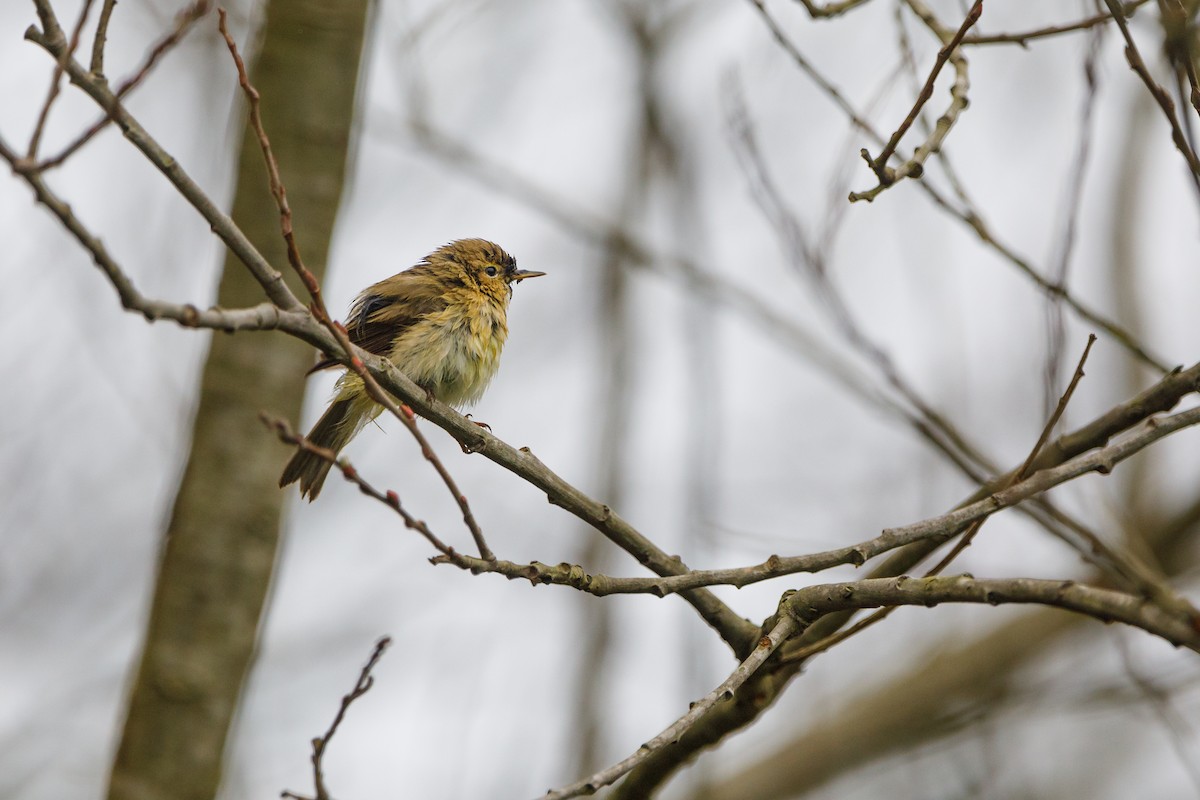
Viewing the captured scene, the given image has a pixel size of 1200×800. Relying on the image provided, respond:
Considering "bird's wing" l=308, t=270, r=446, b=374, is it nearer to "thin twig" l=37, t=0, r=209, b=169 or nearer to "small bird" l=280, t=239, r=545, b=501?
"small bird" l=280, t=239, r=545, b=501

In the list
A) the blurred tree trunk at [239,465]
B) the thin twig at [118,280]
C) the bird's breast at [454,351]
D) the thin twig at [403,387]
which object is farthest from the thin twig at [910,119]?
the blurred tree trunk at [239,465]

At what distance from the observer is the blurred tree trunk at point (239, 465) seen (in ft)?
16.7

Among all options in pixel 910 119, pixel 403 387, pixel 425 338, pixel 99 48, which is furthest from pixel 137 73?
pixel 425 338

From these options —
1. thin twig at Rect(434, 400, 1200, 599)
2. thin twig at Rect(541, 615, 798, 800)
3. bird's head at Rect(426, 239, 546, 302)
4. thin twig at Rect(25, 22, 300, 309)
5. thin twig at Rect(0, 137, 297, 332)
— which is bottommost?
thin twig at Rect(541, 615, 798, 800)

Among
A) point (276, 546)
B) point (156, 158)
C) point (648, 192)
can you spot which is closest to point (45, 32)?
point (156, 158)

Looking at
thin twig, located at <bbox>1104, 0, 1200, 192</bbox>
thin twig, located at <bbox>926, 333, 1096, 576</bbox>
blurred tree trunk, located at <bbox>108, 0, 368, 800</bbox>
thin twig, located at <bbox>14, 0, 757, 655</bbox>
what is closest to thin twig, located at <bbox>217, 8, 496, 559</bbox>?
thin twig, located at <bbox>14, 0, 757, 655</bbox>

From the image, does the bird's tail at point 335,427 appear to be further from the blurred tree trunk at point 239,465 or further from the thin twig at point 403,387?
the thin twig at point 403,387

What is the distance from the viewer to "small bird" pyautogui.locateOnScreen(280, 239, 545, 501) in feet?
17.2

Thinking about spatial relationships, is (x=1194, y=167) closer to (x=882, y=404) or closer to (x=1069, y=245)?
(x=1069, y=245)

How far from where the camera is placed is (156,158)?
7.45ft

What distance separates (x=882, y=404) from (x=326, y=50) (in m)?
3.40

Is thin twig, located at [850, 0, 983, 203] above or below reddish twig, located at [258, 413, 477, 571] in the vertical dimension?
above

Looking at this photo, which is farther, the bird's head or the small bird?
the bird's head

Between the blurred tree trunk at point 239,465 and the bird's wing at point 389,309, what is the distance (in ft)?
1.23
